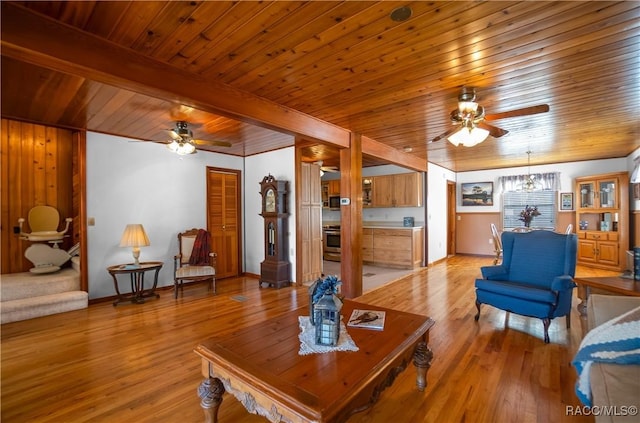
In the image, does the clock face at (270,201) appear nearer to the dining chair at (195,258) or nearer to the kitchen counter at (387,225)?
the dining chair at (195,258)

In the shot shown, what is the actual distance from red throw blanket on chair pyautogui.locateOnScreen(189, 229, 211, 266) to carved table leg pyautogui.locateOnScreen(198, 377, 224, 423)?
3.31 metres

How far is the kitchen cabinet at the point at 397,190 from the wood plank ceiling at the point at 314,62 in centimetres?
265

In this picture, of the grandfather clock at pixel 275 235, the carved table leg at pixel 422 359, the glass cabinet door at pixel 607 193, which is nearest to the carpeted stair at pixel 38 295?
the grandfather clock at pixel 275 235

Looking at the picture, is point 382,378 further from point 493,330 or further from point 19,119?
point 19,119

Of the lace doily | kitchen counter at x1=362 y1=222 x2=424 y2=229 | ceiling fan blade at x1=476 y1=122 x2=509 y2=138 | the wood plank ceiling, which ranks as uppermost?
the wood plank ceiling

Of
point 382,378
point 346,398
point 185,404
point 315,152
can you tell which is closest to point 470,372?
point 382,378

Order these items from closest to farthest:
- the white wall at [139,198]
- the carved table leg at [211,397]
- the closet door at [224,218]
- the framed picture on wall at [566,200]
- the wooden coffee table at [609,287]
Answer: the carved table leg at [211,397] → the wooden coffee table at [609,287] → the white wall at [139,198] → the closet door at [224,218] → the framed picture on wall at [566,200]

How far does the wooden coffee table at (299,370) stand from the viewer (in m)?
1.18

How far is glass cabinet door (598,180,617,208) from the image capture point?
585cm

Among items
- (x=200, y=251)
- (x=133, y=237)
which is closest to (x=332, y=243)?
(x=200, y=251)

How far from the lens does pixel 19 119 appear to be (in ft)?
11.7

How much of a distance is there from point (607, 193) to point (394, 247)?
179 inches

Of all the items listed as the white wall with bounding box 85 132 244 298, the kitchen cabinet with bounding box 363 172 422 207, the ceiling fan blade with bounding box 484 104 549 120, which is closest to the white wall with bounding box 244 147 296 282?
the white wall with bounding box 85 132 244 298

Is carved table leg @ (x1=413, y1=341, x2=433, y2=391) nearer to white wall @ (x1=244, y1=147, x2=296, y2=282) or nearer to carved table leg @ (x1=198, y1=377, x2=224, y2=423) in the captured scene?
carved table leg @ (x1=198, y1=377, x2=224, y2=423)
